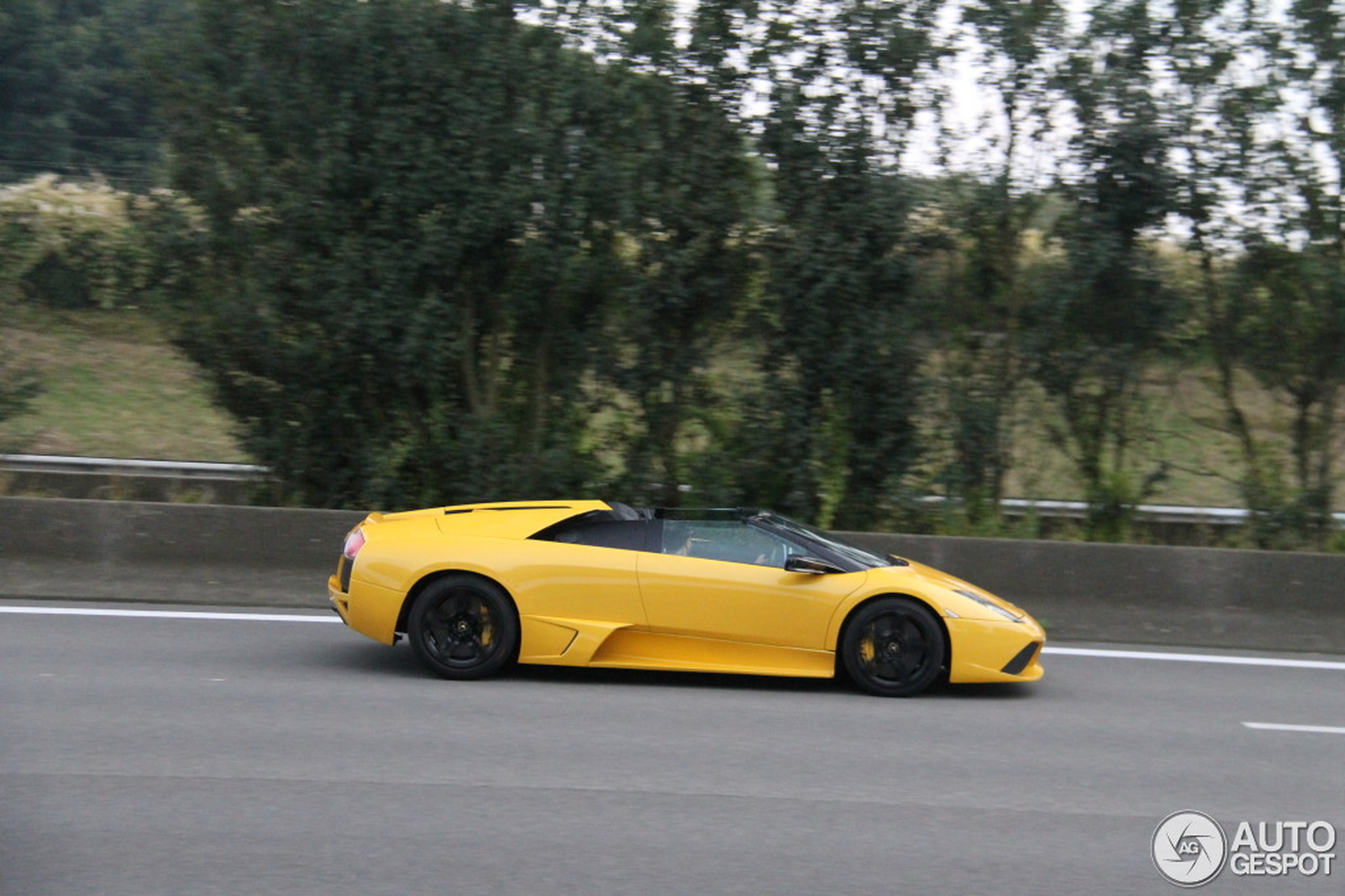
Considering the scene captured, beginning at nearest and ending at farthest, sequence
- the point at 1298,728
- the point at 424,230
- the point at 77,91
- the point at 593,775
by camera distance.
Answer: the point at 593,775 → the point at 1298,728 → the point at 424,230 → the point at 77,91

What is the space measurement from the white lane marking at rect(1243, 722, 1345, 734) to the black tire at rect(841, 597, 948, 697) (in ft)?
6.06

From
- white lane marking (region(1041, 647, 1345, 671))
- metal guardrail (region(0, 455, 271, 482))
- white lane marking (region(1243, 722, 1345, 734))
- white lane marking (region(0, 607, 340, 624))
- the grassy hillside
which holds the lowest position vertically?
white lane marking (region(1243, 722, 1345, 734))

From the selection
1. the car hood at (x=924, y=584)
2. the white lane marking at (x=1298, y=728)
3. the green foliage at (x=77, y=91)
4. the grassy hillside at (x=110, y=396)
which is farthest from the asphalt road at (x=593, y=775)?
the grassy hillside at (x=110, y=396)

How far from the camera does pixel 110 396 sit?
18359mm

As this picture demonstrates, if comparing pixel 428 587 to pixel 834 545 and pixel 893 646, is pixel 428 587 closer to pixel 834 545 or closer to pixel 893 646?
pixel 834 545

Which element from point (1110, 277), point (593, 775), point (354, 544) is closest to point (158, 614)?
point (354, 544)

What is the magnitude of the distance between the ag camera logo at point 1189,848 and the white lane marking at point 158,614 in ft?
19.8

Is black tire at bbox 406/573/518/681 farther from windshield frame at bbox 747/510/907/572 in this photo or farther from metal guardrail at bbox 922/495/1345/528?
metal guardrail at bbox 922/495/1345/528

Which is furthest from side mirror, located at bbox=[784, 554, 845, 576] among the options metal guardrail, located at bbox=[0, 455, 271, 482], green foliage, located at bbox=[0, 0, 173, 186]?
metal guardrail, located at bbox=[0, 455, 271, 482]

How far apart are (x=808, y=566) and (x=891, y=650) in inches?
29.4

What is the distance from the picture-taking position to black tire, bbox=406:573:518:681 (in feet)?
25.2

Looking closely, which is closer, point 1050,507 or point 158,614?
point 158,614

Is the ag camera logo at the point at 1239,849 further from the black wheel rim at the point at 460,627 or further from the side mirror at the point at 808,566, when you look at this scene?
the black wheel rim at the point at 460,627

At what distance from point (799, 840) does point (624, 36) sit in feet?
26.4
